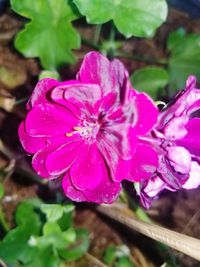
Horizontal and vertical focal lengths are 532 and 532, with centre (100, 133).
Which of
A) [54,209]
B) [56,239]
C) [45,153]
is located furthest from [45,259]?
[45,153]

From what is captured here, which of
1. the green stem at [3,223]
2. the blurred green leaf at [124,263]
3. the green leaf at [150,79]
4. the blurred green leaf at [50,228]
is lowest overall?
the blurred green leaf at [124,263]

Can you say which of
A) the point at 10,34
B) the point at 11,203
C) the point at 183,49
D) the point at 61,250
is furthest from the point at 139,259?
the point at 10,34

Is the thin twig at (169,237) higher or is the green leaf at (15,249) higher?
the thin twig at (169,237)

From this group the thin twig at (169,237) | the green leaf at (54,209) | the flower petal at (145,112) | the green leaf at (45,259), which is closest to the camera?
the flower petal at (145,112)

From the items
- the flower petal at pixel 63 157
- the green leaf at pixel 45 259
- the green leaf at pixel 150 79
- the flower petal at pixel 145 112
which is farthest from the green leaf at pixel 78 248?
the flower petal at pixel 145 112

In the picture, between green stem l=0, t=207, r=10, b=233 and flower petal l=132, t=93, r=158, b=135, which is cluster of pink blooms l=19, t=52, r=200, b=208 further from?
green stem l=0, t=207, r=10, b=233

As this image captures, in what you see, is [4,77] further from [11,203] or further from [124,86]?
[124,86]

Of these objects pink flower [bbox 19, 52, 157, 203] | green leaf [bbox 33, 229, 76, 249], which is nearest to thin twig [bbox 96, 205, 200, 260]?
green leaf [bbox 33, 229, 76, 249]

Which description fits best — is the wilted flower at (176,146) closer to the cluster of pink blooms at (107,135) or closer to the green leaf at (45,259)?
the cluster of pink blooms at (107,135)
